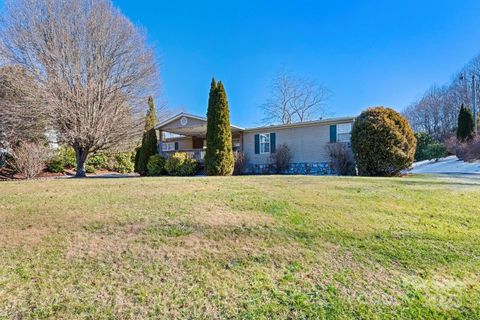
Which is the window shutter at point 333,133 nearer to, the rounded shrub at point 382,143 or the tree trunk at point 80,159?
the rounded shrub at point 382,143

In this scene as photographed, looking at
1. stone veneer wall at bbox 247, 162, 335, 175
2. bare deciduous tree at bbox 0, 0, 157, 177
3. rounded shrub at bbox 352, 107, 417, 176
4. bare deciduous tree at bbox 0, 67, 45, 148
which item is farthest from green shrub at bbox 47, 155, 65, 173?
rounded shrub at bbox 352, 107, 417, 176

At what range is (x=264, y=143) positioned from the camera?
52.8 ft

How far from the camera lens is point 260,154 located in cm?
1617

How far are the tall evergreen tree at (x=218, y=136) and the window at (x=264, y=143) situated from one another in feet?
10.6

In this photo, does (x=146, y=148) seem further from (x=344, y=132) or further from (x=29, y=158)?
(x=344, y=132)

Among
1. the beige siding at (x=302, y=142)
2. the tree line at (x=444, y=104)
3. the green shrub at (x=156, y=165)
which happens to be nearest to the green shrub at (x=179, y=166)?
the green shrub at (x=156, y=165)

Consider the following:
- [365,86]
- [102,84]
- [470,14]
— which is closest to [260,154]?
[102,84]

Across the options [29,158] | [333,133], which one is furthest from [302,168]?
[29,158]

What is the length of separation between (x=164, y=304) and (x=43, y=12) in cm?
1587

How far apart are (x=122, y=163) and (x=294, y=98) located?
21.3 m

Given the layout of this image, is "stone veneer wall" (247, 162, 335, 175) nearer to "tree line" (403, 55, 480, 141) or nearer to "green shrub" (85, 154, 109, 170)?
"green shrub" (85, 154, 109, 170)

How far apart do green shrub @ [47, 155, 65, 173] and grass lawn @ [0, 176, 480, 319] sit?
12899 mm

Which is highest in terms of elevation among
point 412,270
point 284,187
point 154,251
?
point 284,187

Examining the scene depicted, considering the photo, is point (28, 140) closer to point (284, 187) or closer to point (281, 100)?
point (284, 187)
